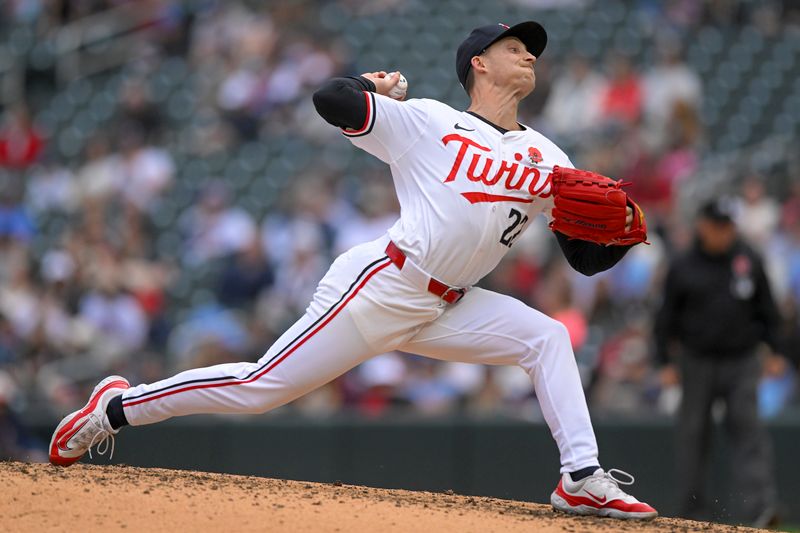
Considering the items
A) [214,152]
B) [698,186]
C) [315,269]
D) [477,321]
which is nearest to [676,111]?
[698,186]

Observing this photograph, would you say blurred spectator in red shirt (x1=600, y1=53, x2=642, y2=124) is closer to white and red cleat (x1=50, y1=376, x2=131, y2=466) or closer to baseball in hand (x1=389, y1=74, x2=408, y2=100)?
baseball in hand (x1=389, y1=74, x2=408, y2=100)

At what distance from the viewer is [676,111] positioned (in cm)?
1073

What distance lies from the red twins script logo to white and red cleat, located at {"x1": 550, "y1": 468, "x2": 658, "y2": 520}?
41.9 inches

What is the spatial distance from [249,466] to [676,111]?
4.82 meters

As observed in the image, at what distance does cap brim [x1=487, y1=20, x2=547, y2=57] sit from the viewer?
4977 millimetres

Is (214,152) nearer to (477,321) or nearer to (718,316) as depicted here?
(718,316)

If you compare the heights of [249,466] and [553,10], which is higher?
[553,10]

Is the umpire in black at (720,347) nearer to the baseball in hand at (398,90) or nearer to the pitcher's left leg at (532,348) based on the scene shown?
the pitcher's left leg at (532,348)

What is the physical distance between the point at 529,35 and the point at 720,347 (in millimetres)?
3051

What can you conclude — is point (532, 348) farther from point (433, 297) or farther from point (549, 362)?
point (433, 297)

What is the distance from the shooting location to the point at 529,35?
5039 mm

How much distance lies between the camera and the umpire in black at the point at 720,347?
7.36 m

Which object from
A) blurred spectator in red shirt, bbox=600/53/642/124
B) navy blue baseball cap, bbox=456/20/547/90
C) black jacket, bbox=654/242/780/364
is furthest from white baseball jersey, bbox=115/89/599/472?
blurred spectator in red shirt, bbox=600/53/642/124

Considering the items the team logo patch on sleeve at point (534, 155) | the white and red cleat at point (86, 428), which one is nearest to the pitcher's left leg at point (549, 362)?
the team logo patch on sleeve at point (534, 155)
